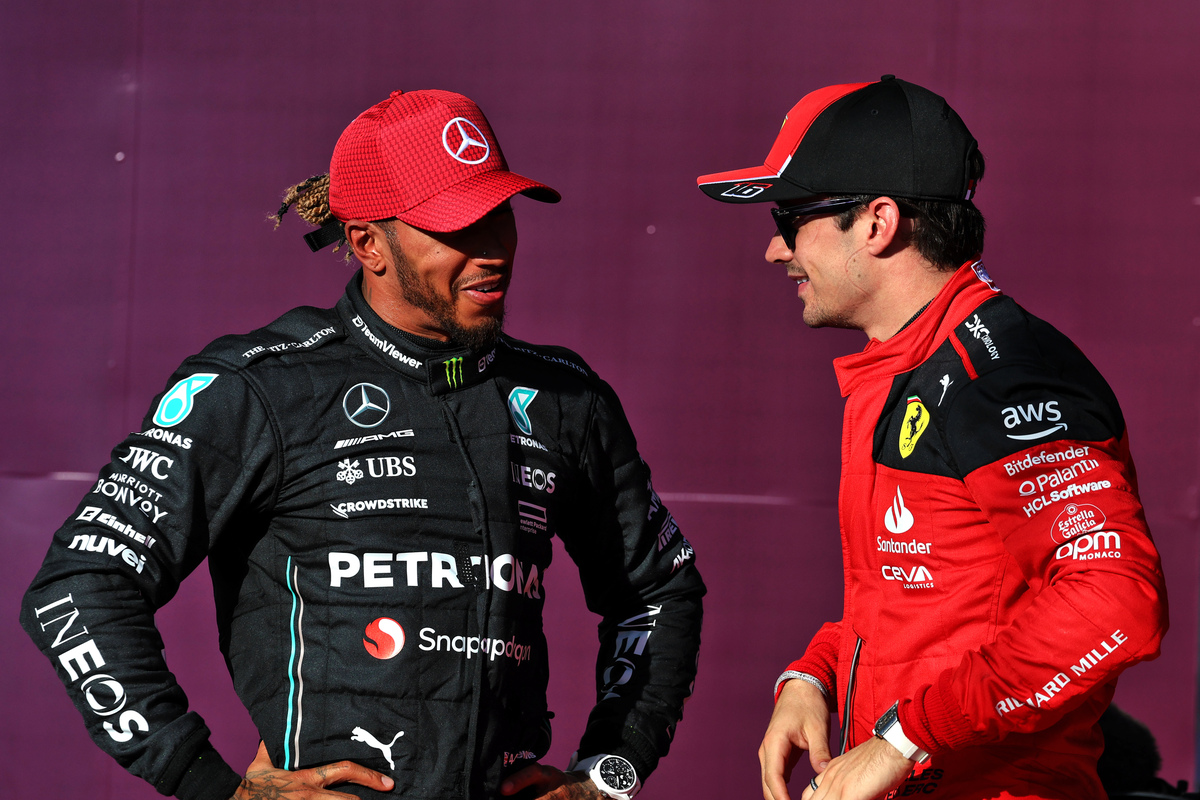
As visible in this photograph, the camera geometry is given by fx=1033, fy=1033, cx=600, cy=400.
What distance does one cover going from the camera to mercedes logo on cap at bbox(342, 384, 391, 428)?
1602mm

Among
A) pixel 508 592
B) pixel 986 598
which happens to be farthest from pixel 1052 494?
pixel 508 592

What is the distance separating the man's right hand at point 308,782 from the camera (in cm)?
145

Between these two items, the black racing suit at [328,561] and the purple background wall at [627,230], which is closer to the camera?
the black racing suit at [328,561]

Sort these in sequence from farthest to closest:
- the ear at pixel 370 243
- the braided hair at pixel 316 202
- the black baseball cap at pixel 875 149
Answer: the braided hair at pixel 316 202 < the ear at pixel 370 243 < the black baseball cap at pixel 875 149

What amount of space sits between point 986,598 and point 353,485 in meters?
0.92

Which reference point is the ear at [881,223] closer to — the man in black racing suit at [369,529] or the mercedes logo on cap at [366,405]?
the man in black racing suit at [369,529]

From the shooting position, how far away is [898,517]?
1.47 m

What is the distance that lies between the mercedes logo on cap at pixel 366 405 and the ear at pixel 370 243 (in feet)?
0.67

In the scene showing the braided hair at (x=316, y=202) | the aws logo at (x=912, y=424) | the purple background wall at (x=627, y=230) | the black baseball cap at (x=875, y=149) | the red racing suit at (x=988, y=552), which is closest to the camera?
the red racing suit at (x=988, y=552)

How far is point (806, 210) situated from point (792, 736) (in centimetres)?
83

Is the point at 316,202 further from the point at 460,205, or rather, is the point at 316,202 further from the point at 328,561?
the point at 328,561

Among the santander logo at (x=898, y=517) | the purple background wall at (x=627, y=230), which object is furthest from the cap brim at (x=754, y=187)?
the purple background wall at (x=627, y=230)

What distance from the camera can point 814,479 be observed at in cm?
309

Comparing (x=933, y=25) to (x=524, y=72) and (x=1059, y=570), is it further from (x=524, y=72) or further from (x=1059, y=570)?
(x=1059, y=570)
